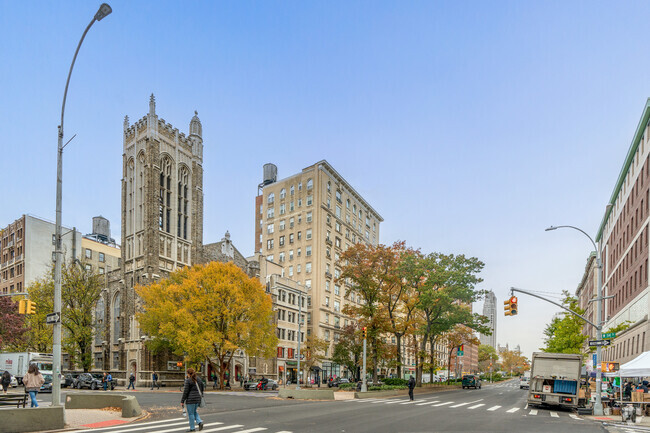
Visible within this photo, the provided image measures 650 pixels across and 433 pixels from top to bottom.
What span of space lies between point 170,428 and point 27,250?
7579 centimetres

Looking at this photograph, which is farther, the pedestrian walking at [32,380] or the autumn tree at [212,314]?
the autumn tree at [212,314]

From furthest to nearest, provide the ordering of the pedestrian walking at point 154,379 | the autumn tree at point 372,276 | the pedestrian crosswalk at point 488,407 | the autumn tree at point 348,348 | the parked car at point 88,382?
the autumn tree at point 348,348 < the pedestrian walking at point 154,379 < the autumn tree at point 372,276 < the parked car at point 88,382 < the pedestrian crosswalk at point 488,407

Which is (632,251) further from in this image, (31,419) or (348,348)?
(31,419)

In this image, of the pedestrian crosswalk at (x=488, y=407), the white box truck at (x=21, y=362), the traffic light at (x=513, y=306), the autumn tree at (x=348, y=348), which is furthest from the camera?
the autumn tree at (x=348, y=348)

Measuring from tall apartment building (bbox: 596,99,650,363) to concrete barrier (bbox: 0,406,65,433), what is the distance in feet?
142

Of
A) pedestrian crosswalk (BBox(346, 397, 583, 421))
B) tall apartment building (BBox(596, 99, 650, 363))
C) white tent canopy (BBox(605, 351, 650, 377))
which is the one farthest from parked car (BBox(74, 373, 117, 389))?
tall apartment building (BBox(596, 99, 650, 363))

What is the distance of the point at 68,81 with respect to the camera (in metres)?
18.4

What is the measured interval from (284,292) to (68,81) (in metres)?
57.8

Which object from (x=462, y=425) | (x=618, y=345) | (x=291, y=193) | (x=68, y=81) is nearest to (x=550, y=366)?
(x=462, y=425)

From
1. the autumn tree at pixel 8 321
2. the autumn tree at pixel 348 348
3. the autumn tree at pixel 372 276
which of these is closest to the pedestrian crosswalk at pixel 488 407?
the autumn tree at pixel 372 276

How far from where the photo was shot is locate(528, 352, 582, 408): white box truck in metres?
27.8

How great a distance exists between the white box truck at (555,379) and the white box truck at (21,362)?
38038 millimetres

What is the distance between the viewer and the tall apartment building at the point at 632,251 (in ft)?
149

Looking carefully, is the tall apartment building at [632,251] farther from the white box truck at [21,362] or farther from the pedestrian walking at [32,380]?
the white box truck at [21,362]
